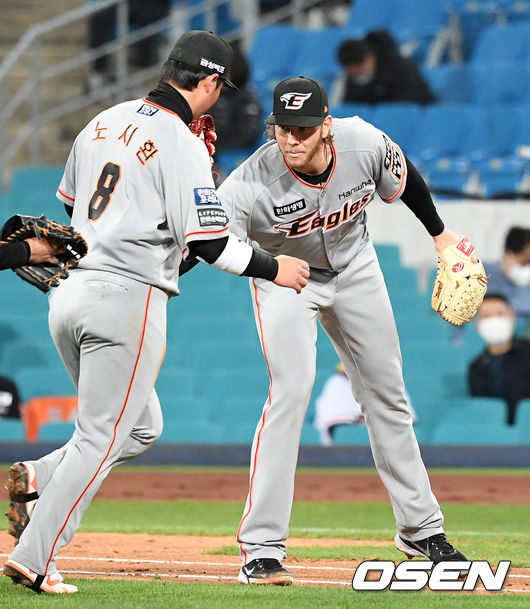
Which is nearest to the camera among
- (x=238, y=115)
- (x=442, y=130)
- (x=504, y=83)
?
(x=238, y=115)

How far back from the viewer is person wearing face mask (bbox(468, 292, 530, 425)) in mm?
11633

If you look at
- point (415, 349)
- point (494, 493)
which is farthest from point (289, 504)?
point (415, 349)

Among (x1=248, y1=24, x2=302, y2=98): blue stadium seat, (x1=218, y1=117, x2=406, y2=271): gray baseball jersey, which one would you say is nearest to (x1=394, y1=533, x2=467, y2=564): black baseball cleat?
(x1=218, y1=117, x2=406, y2=271): gray baseball jersey

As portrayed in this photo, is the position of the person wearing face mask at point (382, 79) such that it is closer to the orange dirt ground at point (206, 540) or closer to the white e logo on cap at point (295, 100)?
the orange dirt ground at point (206, 540)

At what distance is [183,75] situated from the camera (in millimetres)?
4816

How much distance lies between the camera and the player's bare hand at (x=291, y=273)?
4.76m

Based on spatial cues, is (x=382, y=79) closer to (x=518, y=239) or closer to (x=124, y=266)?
(x=518, y=239)

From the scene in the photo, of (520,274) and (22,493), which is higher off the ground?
(22,493)

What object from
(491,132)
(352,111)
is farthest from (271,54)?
(491,132)

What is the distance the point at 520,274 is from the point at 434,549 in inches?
298

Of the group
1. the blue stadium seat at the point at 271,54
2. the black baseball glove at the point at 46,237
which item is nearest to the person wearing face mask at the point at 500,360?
the blue stadium seat at the point at 271,54

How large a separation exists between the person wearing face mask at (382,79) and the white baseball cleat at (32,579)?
9.88m

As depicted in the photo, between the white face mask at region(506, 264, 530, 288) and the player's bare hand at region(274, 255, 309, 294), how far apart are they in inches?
324

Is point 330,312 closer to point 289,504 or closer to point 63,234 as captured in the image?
point 289,504
